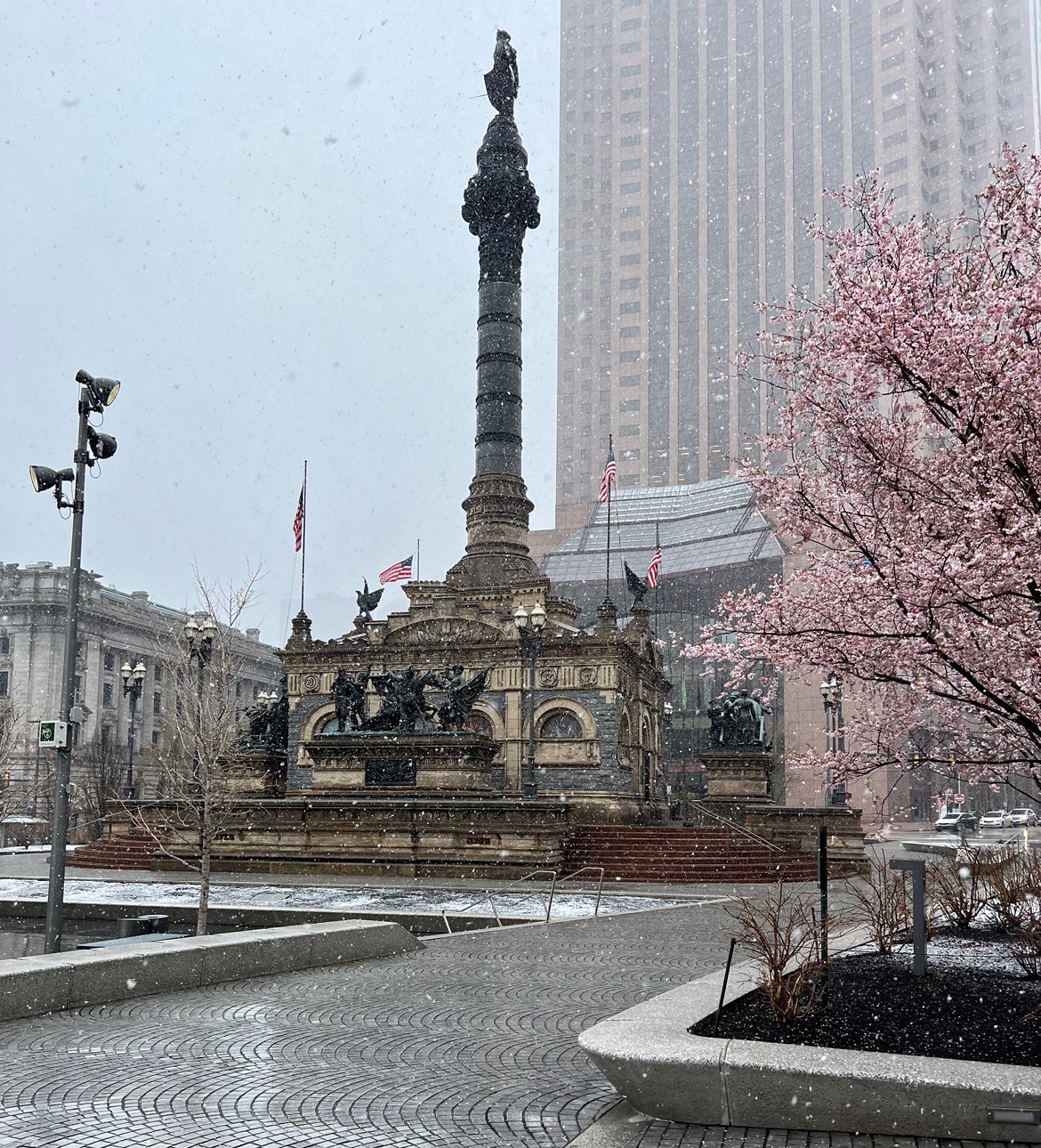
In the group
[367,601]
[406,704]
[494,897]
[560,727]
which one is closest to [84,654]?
[367,601]

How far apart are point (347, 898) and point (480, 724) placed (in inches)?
932

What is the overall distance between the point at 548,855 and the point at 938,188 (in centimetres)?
11311

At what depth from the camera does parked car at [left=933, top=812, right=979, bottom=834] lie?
6481 centimetres

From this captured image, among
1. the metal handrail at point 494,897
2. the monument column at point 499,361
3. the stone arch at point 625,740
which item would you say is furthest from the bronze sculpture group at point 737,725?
the metal handrail at point 494,897

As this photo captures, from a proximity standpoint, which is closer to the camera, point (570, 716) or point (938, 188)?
point (570, 716)

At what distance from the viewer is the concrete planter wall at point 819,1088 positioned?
6.39 m

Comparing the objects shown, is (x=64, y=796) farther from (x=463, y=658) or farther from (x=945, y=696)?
(x=463, y=658)

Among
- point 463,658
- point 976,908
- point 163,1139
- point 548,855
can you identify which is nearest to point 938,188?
point 463,658

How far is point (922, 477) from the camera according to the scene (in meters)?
9.87

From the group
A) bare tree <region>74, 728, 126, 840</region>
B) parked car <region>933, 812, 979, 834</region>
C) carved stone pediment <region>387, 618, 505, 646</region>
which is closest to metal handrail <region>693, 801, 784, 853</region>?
carved stone pediment <region>387, 618, 505, 646</region>

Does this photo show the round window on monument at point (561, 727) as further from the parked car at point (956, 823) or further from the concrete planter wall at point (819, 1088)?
the concrete planter wall at point (819, 1088)

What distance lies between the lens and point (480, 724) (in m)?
47.1

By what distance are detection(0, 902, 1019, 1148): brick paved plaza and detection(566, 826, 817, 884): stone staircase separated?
1669 centimetres

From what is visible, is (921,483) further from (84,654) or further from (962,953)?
(84,654)
